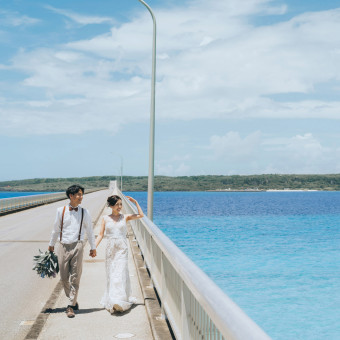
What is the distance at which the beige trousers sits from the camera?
6.98 m

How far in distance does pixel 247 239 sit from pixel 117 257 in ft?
127

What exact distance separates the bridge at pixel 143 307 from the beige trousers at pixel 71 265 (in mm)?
385

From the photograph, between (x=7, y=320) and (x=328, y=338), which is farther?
(x=328, y=338)

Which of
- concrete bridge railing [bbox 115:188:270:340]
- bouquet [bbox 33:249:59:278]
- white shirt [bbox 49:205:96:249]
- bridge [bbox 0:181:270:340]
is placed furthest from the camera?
bouquet [bbox 33:249:59:278]

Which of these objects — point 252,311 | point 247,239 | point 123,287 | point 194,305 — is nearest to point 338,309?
Answer: point 252,311

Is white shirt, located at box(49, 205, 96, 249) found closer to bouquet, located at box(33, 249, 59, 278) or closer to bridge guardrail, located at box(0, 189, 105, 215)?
bouquet, located at box(33, 249, 59, 278)

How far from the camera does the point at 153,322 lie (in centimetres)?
663

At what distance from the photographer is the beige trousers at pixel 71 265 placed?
698 centimetres

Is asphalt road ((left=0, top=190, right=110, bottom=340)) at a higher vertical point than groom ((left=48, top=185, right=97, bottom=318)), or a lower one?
lower

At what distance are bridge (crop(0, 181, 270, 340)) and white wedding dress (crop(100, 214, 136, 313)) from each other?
19 cm

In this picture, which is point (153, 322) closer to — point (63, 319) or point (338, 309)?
point (63, 319)

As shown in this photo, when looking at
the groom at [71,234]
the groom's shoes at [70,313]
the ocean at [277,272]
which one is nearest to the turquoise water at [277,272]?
the ocean at [277,272]

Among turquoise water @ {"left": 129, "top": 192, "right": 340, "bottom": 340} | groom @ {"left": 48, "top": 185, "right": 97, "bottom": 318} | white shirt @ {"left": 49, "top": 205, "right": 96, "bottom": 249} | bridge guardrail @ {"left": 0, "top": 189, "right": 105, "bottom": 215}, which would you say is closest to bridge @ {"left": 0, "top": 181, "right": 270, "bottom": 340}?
groom @ {"left": 48, "top": 185, "right": 97, "bottom": 318}

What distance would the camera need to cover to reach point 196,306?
445cm
